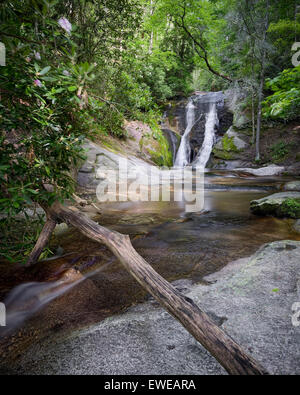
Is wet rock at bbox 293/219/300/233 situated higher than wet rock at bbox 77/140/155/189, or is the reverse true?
wet rock at bbox 77/140/155/189

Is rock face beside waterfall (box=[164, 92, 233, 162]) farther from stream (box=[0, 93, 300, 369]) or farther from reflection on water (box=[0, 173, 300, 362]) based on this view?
stream (box=[0, 93, 300, 369])

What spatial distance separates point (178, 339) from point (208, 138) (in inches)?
708

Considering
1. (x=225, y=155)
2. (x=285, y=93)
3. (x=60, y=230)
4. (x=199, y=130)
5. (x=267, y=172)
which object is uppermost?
(x=199, y=130)

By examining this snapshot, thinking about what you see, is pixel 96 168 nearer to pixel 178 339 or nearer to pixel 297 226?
pixel 297 226

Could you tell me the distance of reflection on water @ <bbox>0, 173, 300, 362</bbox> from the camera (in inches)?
71.9

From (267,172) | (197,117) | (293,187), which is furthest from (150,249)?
(197,117)

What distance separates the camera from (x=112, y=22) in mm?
4188

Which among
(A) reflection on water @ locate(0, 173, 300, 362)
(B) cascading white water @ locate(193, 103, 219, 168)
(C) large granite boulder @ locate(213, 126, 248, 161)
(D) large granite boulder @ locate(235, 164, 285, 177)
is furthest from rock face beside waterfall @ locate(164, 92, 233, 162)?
(A) reflection on water @ locate(0, 173, 300, 362)

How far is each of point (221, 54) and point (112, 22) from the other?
14.9m

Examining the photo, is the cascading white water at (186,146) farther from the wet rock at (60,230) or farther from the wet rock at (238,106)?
the wet rock at (60,230)

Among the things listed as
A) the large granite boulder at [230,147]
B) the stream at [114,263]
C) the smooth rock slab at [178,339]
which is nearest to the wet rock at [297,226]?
the stream at [114,263]

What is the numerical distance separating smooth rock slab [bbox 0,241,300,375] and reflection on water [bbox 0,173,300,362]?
0.72 feet

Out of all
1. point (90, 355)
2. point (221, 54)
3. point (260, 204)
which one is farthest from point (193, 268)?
point (221, 54)

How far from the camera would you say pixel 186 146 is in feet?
57.2
